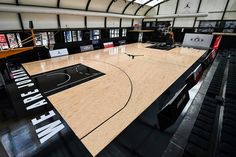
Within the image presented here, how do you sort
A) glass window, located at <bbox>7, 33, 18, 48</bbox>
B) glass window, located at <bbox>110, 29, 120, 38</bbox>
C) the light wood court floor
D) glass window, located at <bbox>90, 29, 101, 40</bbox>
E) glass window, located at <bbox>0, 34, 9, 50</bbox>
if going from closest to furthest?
1. the light wood court floor
2. glass window, located at <bbox>0, 34, 9, 50</bbox>
3. glass window, located at <bbox>7, 33, 18, 48</bbox>
4. glass window, located at <bbox>90, 29, 101, 40</bbox>
5. glass window, located at <bbox>110, 29, 120, 38</bbox>

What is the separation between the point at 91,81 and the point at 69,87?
68 cm

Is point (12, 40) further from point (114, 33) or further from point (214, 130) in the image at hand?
point (214, 130)

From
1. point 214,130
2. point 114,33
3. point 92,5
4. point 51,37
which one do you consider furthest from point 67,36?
point 214,130

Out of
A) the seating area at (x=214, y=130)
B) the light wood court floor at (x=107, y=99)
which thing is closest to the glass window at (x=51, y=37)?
the light wood court floor at (x=107, y=99)

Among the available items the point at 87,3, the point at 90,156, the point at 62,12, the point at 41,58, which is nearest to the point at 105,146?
the point at 90,156

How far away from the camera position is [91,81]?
12.5ft

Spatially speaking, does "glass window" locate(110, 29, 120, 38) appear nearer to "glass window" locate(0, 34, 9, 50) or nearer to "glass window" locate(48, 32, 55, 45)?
"glass window" locate(48, 32, 55, 45)

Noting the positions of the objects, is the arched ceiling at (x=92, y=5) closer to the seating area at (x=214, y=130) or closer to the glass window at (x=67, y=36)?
the glass window at (x=67, y=36)

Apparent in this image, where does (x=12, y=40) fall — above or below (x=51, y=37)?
below

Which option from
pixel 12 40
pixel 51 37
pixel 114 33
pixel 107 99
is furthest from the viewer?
pixel 114 33

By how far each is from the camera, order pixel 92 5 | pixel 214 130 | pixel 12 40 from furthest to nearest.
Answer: pixel 92 5 → pixel 12 40 → pixel 214 130

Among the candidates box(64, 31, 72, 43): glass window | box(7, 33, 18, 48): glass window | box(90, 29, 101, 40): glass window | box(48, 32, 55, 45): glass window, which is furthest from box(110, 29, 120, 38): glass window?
box(7, 33, 18, 48): glass window

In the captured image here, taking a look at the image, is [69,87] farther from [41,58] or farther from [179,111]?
[41,58]

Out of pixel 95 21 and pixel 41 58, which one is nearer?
pixel 41 58
